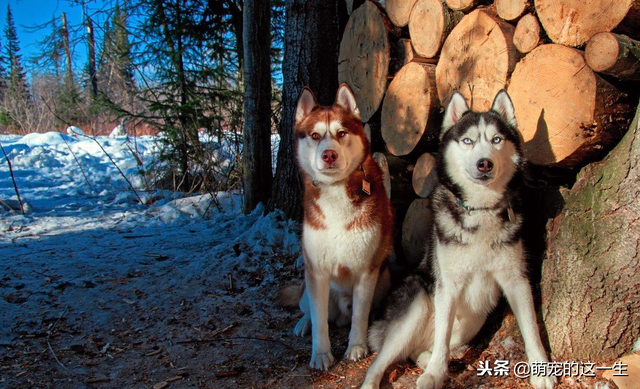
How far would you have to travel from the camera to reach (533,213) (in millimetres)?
2715

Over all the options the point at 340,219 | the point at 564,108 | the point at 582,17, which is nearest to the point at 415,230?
the point at 340,219

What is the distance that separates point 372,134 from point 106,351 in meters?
2.76

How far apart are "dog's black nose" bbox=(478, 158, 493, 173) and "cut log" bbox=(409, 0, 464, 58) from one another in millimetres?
1217

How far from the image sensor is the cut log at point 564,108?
6.91ft

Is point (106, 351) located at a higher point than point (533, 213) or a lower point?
lower

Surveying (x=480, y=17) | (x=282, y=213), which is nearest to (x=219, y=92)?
(x=282, y=213)

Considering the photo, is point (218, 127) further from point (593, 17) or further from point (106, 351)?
point (593, 17)

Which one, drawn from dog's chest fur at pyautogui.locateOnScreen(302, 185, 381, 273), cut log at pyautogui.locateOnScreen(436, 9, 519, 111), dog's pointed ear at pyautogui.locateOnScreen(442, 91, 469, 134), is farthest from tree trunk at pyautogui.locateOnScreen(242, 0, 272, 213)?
dog's pointed ear at pyautogui.locateOnScreen(442, 91, 469, 134)

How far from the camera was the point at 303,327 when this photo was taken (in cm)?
315

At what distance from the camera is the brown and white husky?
2.74m

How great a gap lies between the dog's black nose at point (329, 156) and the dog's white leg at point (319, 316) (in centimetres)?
75

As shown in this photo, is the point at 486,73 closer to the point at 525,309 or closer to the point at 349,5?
the point at 525,309

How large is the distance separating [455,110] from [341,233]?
106cm

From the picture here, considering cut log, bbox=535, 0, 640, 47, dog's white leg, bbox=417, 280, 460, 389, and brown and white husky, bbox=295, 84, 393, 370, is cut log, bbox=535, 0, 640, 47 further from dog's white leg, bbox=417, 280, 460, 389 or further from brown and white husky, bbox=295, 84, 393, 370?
dog's white leg, bbox=417, 280, 460, 389
